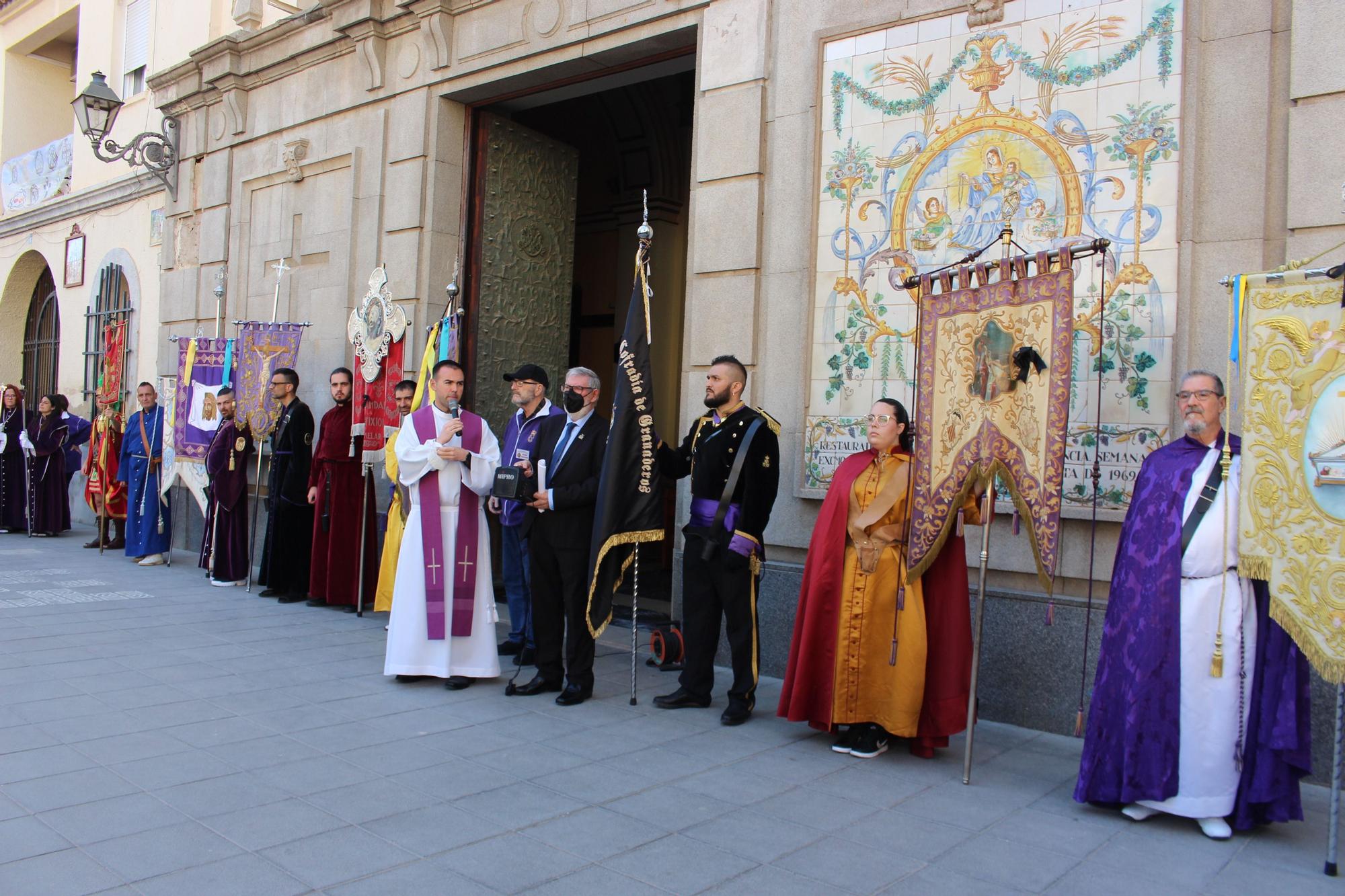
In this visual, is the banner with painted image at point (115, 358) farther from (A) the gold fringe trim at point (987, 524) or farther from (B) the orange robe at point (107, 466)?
(A) the gold fringe trim at point (987, 524)

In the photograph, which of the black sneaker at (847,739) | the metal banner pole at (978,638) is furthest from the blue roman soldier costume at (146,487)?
the metal banner pole at (978,638)

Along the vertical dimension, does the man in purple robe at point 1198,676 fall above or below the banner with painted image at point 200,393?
below

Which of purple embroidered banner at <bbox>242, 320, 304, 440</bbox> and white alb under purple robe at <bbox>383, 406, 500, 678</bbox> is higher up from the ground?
purple embroidered banner at <bbox>242, 320, 304, 440</bbox>

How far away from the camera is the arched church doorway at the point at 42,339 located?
1641cm

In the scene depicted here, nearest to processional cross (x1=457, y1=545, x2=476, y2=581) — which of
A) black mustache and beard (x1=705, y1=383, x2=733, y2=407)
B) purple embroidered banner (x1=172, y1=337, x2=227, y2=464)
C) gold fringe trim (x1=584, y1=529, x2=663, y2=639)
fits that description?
gold fringe trim (x1=584, y1=529, x2=663, y2=639)

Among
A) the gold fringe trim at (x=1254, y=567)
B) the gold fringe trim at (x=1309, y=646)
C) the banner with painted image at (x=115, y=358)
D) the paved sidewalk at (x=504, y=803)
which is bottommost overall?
the paved sidewalk at (x=504, y=803)

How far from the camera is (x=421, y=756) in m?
4.52

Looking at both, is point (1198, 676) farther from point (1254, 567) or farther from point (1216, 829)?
point (1216, 829)

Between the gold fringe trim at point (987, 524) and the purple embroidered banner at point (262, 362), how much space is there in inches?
252

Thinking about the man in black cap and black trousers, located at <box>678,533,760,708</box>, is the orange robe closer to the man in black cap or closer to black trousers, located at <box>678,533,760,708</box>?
the man in black cap

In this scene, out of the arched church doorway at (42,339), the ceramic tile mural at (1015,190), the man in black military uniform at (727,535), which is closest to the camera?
the ceramic tile mural at (1015,190)

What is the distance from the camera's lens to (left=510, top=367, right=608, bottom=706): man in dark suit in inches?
222

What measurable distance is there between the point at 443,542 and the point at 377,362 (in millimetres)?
3074

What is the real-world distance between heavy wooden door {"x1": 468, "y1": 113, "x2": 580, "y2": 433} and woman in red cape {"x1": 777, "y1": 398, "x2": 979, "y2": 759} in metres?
4.74
